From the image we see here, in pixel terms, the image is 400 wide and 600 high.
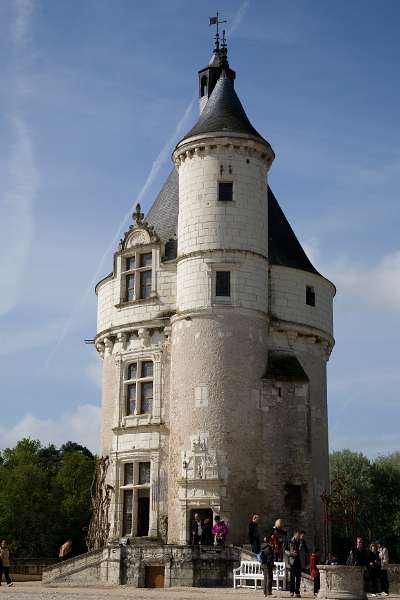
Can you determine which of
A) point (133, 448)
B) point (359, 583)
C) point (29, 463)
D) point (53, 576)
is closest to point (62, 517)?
point (29, 463)

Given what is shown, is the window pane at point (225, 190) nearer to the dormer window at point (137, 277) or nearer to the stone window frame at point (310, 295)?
the dormer window at point (137, 277)

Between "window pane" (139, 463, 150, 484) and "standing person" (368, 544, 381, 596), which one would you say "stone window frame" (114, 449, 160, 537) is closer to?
"window pane" (139, 463, 150, 484)

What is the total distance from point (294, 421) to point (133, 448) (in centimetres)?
619

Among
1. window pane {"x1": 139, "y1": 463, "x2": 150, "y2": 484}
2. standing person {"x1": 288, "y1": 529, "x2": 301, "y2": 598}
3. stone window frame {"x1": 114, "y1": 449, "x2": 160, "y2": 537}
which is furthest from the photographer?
window pane {"x1": 139, "y1": 463, "x2": 150, "y2": 484}

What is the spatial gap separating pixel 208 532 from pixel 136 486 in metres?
4.96

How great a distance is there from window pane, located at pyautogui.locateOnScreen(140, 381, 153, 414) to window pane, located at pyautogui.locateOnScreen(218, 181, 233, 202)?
7613mm

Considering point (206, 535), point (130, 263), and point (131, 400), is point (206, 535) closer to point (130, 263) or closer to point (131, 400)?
point (131, 400)

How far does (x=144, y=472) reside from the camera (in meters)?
35.4

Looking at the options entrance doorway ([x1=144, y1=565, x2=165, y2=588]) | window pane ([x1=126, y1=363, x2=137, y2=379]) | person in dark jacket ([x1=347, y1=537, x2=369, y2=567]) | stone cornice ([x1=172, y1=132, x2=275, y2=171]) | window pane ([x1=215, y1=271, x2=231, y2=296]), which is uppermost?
stone cornice ([x1=172, y1=132, x2=275, y2=171])

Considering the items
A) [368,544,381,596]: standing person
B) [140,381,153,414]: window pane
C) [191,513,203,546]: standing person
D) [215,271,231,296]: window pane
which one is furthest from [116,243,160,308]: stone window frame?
[368,544,381,596]: standing person

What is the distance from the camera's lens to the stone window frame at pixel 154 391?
35344mm

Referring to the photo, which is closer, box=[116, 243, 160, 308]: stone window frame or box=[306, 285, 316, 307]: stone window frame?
box=[116, 243, 160, 308]: stone window frame

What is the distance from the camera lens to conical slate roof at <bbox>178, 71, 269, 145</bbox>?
117 feet

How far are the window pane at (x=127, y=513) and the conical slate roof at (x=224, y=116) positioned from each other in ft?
45.2
